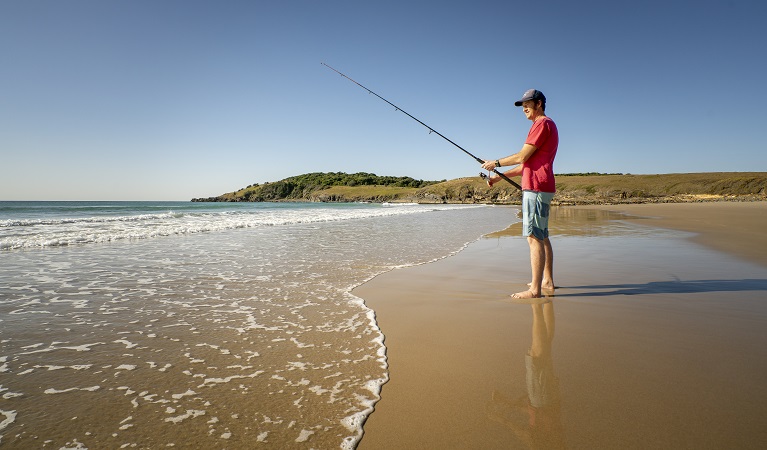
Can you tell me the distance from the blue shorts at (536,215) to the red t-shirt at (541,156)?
0.07 meters

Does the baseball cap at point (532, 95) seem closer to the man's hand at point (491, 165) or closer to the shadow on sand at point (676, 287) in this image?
the man's hand at point (491, 165)

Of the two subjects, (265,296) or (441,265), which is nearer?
(265,296)

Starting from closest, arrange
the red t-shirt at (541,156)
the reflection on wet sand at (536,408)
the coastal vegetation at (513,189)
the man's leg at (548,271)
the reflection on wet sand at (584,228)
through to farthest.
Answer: the reflection on wet sand at (536,408), the red t-shirt at (541,156), the man's leg at (548,271), the reflection on wet sand at (584,228), the coastal vegetation at (513,189)

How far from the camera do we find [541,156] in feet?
13.1

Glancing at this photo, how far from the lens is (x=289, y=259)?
659 cm

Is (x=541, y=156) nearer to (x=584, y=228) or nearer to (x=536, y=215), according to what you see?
(x=536, y=215)

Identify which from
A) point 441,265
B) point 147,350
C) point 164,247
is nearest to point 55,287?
point 147,350

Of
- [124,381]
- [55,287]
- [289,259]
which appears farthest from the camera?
[289,259]

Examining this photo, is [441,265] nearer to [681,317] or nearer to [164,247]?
[681,317]

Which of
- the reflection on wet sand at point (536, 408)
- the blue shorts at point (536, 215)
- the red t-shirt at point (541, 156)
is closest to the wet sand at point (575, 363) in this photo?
the reflection on wet sand at point (536, 408)

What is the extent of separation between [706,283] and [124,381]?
5.54 m

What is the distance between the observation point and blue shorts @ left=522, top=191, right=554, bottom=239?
404cm

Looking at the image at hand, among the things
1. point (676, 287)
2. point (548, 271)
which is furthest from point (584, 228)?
point (548, 271)

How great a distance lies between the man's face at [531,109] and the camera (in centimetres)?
414
